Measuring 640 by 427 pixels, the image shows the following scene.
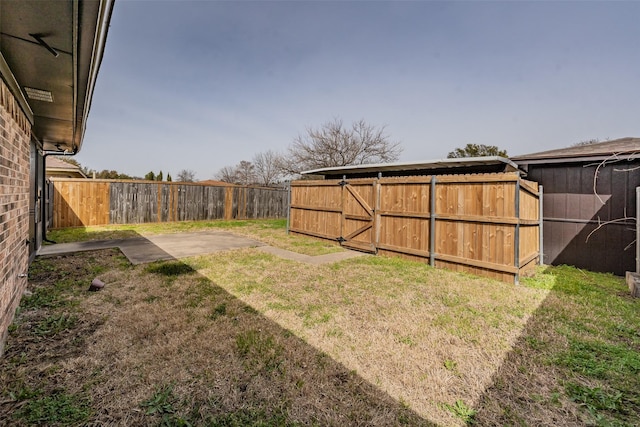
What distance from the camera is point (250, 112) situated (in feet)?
49.0

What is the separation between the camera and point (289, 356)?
7.49 ft

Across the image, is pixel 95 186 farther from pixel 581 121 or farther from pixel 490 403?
pixel 581 121

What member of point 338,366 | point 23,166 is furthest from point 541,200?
point 23,166

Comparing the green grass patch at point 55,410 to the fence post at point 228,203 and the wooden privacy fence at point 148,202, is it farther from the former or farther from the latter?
the fence post at point 228,203

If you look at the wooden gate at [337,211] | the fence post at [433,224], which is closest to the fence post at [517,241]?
the fence post at [433,224]

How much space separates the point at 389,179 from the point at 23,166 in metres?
6.26

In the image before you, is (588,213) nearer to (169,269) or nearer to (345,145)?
(169,269)

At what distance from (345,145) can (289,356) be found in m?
18.6

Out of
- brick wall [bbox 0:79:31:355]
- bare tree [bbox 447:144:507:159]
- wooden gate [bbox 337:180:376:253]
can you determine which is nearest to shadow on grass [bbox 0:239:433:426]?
brick wall [bbox 0:79:31:355]

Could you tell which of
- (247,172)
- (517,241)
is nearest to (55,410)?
(517,241)

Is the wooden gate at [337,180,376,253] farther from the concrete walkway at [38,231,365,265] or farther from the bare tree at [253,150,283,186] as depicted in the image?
the bare tree at [253,150,283,186]

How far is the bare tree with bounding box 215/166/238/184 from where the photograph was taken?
38.7m

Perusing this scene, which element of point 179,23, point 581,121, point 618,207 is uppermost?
point 179,23

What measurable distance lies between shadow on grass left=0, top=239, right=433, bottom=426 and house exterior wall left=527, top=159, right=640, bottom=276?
5.93 metres
